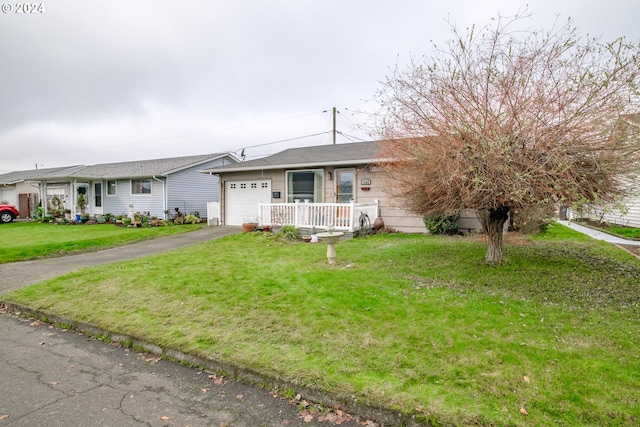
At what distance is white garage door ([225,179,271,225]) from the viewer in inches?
590

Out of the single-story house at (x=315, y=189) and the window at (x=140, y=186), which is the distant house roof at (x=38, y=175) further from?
the single-story house at (x=315, y=189)

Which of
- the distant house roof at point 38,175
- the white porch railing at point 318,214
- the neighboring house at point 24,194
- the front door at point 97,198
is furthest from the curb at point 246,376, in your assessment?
the neighboring house at point 24,194

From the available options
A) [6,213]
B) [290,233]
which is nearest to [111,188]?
[6,213]

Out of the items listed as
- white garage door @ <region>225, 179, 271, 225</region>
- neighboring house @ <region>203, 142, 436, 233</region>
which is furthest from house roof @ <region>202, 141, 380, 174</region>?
white garage door @ <region>225, 179, 271, 225</region>

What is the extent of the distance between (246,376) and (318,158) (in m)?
11.0

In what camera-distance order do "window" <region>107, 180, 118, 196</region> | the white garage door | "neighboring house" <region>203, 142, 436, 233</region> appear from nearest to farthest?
"neighboring house" <region>203, 142, 436, 233</region> → the white garage door → "window" <region>107, 180, 118, 196</region>

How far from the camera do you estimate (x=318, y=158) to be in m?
13.7

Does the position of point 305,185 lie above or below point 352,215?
above

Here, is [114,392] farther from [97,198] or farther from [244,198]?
[97,198]

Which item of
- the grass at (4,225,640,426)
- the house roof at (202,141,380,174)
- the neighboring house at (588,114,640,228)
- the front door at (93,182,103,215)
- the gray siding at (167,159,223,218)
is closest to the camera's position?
the grass at (4,225,640,426)

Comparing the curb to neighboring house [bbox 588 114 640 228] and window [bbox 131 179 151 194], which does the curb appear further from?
window [bbox 131 179 151 194]

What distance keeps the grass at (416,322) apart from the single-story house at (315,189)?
3.90m

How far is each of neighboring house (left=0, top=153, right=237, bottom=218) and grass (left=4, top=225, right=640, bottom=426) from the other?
13.0 meters

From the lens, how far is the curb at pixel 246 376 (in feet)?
8.80
